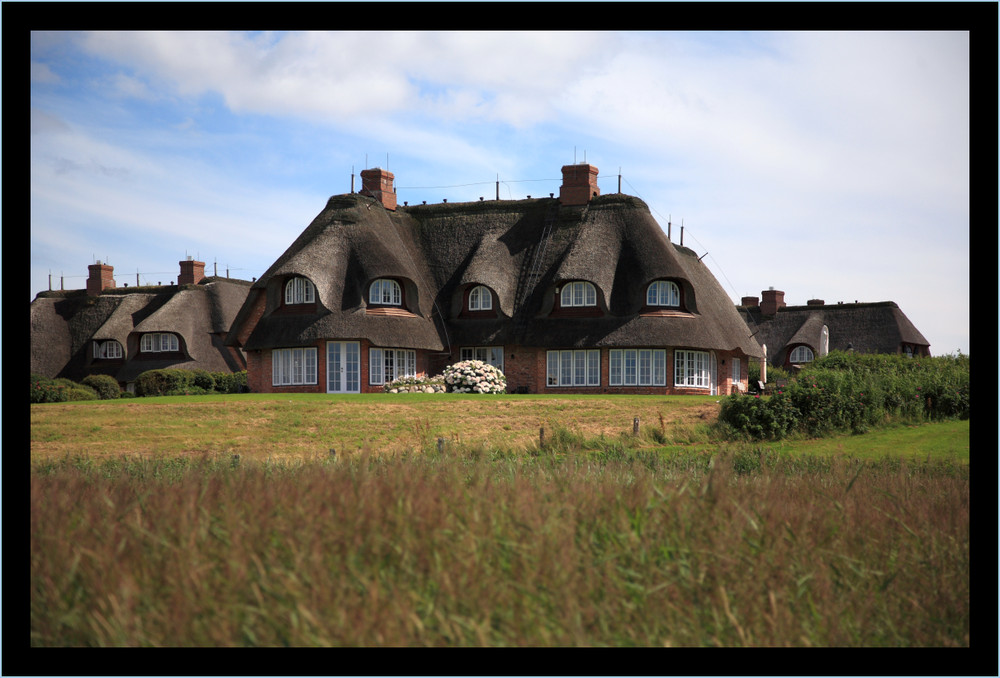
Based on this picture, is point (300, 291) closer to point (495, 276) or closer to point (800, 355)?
point (495, 276)

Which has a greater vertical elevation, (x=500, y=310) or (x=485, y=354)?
(x=500, y=310)

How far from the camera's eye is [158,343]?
140 feet

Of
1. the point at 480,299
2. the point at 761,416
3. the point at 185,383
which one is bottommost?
the point at 761,416

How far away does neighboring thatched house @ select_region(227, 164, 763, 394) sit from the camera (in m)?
31.1

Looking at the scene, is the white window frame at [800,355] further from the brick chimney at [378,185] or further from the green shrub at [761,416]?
the green shrub at [761,416]

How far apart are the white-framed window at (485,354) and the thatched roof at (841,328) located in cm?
2061

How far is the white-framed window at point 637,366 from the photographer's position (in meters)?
31.4

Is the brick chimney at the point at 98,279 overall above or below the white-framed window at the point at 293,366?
above

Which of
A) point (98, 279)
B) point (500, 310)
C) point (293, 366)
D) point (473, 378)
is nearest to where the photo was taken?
point (473, 378)

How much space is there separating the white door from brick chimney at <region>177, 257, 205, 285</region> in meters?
21.2

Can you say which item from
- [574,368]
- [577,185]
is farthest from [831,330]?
[574,368]

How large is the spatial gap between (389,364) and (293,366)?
Result: 3.46m

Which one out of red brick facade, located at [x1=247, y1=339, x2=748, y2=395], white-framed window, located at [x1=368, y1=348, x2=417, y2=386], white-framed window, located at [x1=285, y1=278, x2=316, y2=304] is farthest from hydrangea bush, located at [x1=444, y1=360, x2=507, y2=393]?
white-framed window, located at [x1=285, y1=278, x2=316, y2=304]

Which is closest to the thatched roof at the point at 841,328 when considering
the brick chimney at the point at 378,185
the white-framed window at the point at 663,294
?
the white-framed window at the point at 663,294
